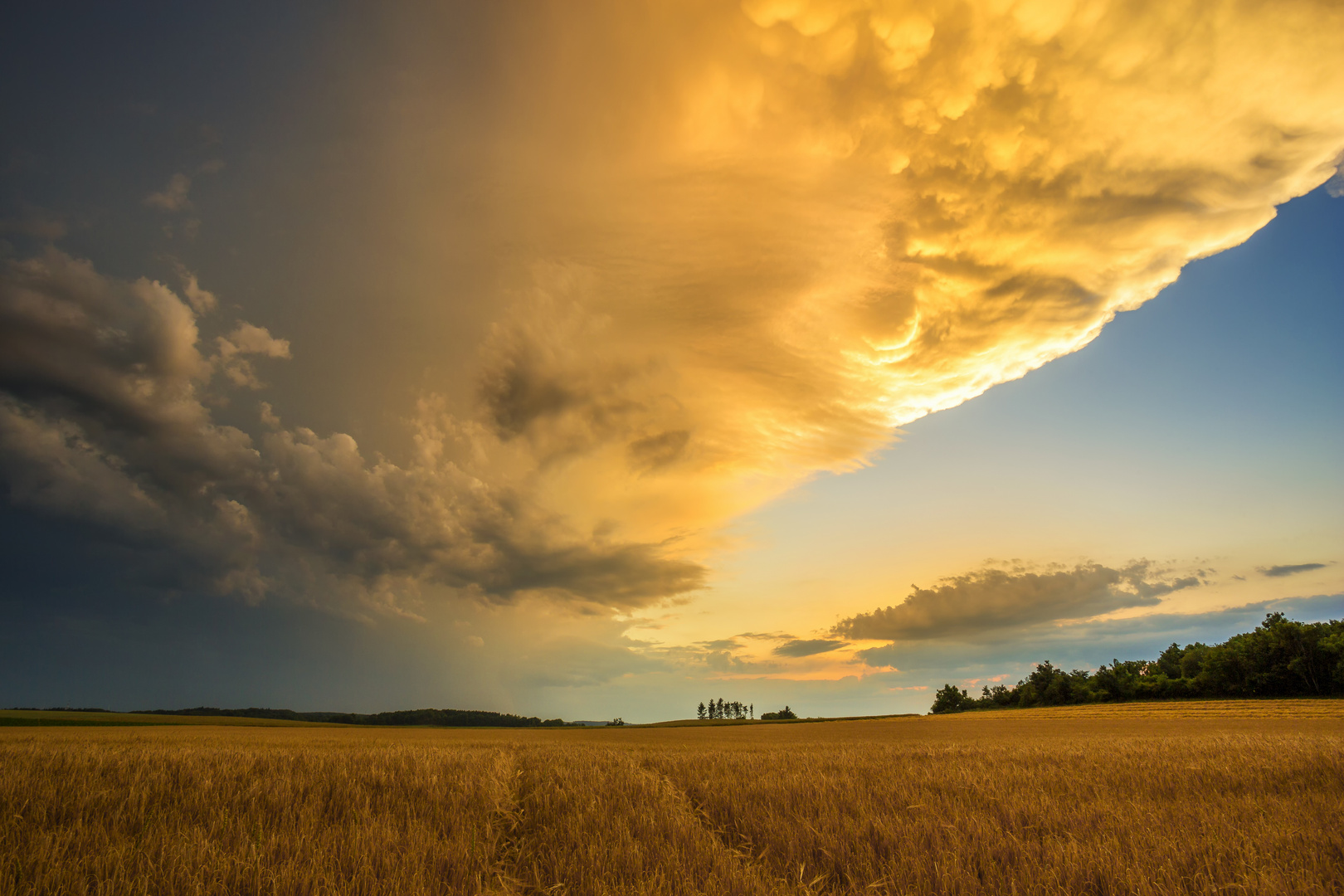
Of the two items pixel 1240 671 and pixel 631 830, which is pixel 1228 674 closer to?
pixel 1240 671

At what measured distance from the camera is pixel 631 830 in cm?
617

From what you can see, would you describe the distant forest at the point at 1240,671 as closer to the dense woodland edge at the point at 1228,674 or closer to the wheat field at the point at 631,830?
the dense woodland edge at the point at 1228,674

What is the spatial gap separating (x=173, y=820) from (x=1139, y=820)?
36.1ft

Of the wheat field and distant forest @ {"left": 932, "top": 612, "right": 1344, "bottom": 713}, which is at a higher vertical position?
the wheat field

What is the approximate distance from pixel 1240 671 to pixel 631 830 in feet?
400

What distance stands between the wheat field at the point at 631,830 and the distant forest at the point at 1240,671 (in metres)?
104

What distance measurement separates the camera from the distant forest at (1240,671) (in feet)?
258

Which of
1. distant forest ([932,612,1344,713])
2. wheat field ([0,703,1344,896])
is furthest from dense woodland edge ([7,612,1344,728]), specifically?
wheat field ([0,703,1344,896])

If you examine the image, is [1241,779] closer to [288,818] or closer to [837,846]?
[837,846]

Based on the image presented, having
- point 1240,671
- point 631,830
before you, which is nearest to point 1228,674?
point 1240,671

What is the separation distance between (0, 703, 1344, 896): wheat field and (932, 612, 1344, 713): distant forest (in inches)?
4103

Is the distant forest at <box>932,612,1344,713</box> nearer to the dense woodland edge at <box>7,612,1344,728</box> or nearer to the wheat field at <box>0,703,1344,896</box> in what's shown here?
the dense woodland edge at <box>7,612,1344,728</box>

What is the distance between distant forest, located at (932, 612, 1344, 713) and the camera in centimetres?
7862

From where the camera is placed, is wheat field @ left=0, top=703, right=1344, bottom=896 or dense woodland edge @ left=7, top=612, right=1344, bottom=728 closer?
wheat field @ left=0, top=703, right=1344, bottom=896
